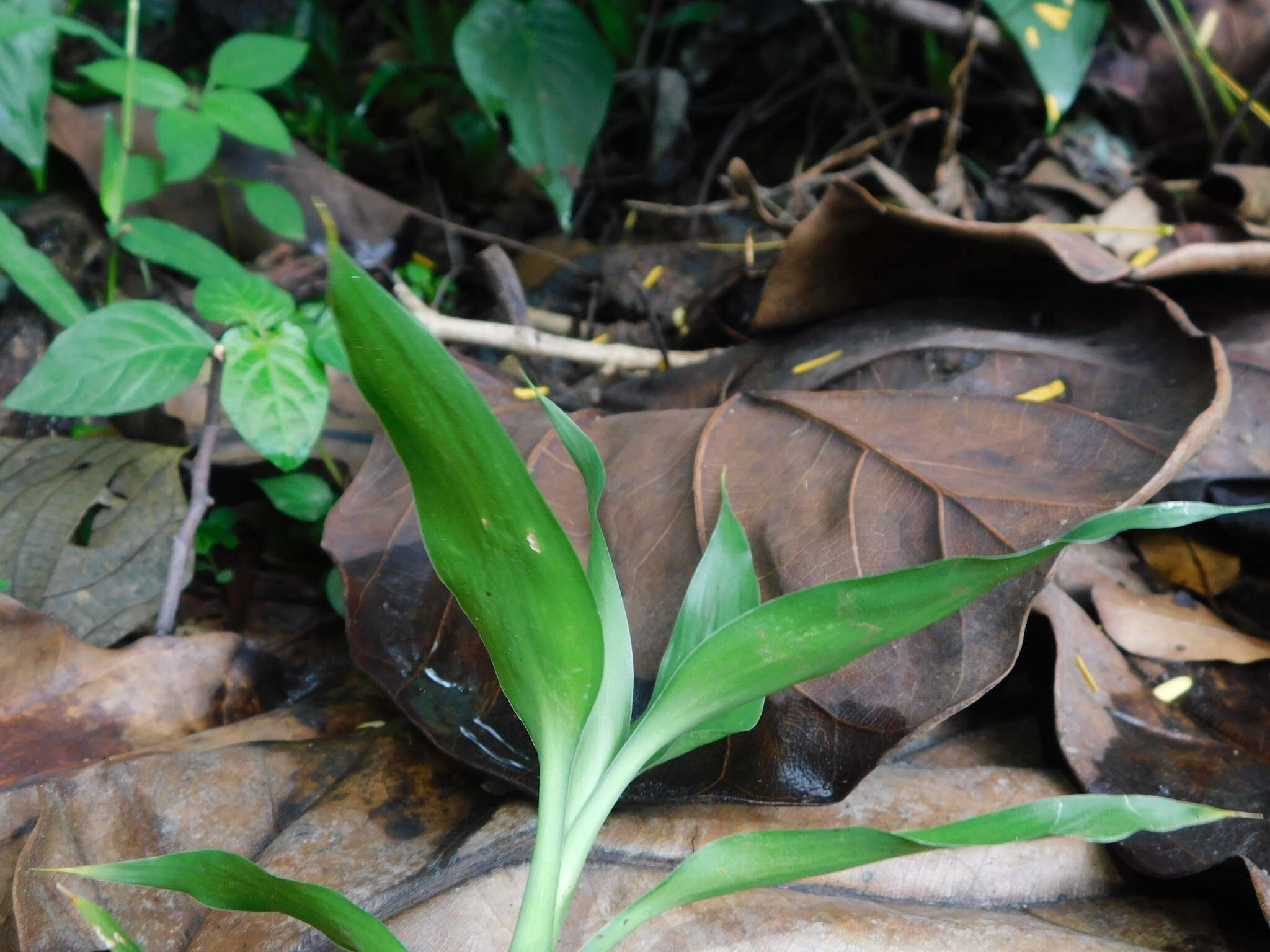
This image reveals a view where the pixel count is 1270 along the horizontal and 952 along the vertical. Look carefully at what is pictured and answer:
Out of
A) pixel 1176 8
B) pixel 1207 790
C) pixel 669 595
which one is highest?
pixel 1176 8

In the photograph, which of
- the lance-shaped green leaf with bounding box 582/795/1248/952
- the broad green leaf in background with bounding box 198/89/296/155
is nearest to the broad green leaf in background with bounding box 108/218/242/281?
the broad green leaf in background with bounding box 198/89/296/155

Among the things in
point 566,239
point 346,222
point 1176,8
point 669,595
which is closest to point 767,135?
point 566,239

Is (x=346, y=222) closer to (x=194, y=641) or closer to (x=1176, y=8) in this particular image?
(x=194, y=641)

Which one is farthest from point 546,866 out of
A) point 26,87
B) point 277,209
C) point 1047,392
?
point 26,87

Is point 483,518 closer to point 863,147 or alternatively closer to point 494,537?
point 494,537

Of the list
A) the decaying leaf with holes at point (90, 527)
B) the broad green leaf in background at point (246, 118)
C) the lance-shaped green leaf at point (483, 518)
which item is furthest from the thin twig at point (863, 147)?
the lance-shaped green leaf at point (483, 518)

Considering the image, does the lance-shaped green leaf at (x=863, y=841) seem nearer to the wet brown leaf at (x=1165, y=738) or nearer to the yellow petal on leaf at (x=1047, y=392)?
the wet brown leaf at (x=1165, y=738)

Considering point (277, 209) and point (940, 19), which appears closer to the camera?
point (277, 209)
